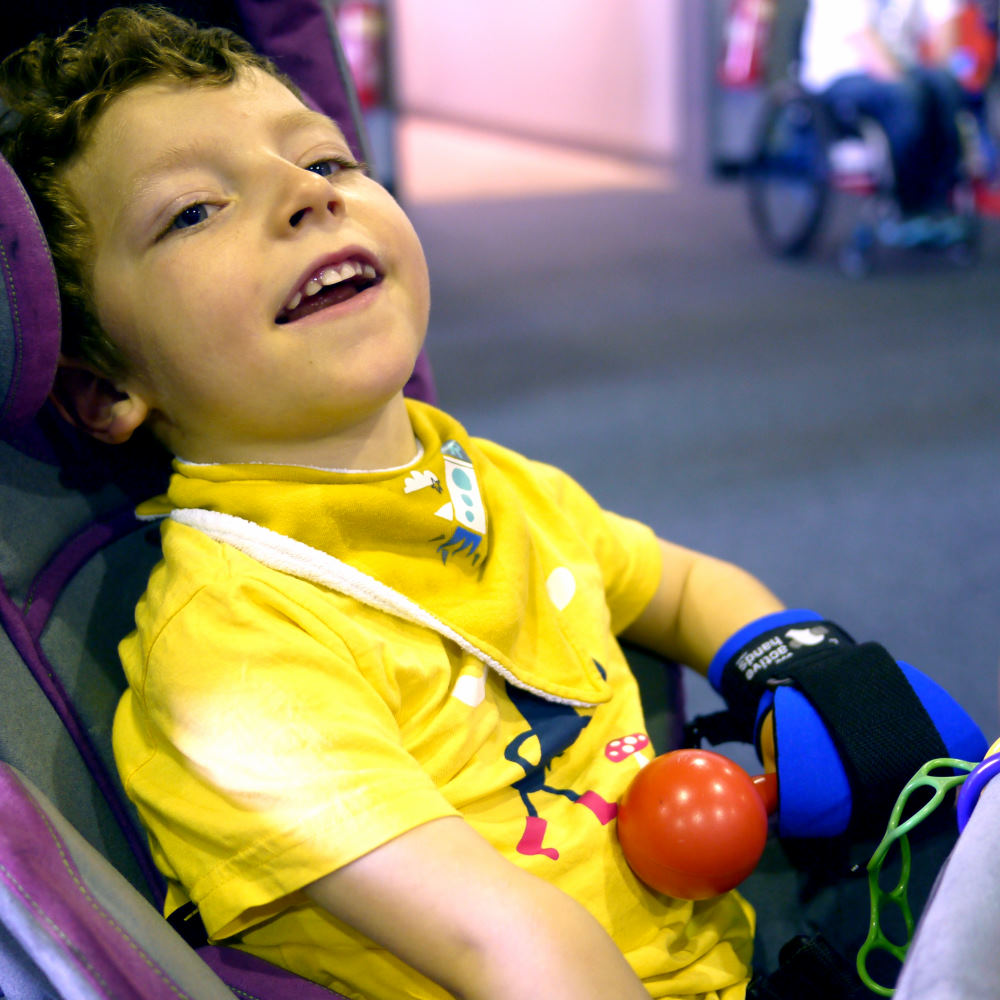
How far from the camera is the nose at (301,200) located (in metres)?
0.75

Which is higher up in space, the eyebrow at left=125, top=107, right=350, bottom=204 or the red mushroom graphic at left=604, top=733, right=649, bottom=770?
the eyebrow at left=125, top=107, right=350, bottom=204

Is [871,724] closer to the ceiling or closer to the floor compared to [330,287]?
closer to the floor

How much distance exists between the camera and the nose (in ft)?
2.45

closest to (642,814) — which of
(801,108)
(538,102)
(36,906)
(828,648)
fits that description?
(828,648)

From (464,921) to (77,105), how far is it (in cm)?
59

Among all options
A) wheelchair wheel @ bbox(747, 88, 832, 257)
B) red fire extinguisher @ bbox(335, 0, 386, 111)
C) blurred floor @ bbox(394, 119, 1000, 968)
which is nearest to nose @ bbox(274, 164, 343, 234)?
blurred floor @ bbox(394, 119, 1000, 968)

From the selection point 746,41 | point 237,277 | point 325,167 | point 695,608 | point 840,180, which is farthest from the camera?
point 746,41

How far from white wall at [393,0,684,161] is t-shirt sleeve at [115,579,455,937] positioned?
565 cm

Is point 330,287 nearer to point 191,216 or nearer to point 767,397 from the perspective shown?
point 191,216

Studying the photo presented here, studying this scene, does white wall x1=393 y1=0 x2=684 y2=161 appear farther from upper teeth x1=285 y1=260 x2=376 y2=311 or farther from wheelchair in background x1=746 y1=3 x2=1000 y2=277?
upper teeth x1=285 y1=260 x2=376 y2=311

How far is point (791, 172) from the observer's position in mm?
4031

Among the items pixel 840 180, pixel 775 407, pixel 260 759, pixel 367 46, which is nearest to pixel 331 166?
pixel 260 759

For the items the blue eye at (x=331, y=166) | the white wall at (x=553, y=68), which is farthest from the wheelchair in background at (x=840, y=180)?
the blue eye at (x=331, y=166)

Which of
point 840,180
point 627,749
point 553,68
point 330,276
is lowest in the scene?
point 553,68
